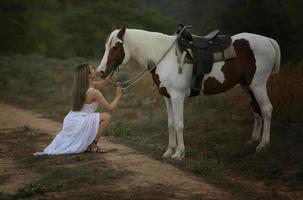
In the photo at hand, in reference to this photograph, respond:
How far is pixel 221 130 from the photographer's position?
10.1 meters

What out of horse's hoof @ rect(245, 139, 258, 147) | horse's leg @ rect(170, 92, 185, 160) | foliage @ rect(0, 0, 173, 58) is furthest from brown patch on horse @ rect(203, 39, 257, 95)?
foliage @ rect(0, 0, 173, 58)

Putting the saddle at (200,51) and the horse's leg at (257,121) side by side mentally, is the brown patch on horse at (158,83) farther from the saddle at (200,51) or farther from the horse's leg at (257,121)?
the horse's leg at (257,121)

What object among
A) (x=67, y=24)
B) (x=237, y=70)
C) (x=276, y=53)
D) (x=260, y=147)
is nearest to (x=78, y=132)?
(x=237, y=70)

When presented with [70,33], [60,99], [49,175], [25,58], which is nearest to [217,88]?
[49,175]

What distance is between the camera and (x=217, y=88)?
8.50 metres

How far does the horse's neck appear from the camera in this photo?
8.21 m

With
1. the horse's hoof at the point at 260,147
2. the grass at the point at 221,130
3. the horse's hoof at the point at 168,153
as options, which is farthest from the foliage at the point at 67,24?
the horse's hoof at the point at 260,147

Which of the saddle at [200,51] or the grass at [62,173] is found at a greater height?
the saddle at [200,51]

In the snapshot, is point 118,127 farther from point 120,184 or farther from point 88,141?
point 120,184

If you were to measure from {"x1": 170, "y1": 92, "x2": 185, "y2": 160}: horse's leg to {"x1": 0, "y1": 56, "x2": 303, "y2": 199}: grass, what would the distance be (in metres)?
0.18

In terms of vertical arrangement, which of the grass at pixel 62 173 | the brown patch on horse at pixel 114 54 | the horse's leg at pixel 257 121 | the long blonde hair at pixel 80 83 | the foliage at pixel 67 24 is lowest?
the grass at pixel 62 173

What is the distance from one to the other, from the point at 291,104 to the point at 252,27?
7.46 metres

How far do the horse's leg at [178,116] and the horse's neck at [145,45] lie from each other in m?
0.66

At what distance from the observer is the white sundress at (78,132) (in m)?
8.35
